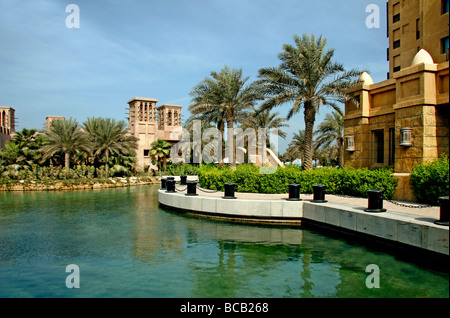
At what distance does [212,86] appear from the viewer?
79.4 feet

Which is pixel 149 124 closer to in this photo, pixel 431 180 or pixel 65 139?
pixel 65 139

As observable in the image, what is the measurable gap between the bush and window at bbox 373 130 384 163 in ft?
11.3

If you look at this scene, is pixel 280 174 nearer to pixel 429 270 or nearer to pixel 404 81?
pixel 404 81

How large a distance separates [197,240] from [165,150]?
35122mm

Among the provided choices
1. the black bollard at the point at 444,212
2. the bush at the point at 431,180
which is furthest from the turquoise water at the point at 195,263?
the bush at the point at 431,180

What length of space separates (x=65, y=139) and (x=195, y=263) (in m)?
30.9

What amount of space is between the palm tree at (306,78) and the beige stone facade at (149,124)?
30760 mm

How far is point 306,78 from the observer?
18.8 meters

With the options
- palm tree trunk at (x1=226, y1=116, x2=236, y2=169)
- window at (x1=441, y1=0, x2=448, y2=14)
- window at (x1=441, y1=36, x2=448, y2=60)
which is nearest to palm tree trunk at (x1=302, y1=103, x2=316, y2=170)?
palm tree trunk at (x1=226, y1=116, x2=236, y2=169)

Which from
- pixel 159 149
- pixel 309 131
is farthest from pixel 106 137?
pixel 309 131

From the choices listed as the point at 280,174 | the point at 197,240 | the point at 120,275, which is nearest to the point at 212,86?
the point at 280,174
